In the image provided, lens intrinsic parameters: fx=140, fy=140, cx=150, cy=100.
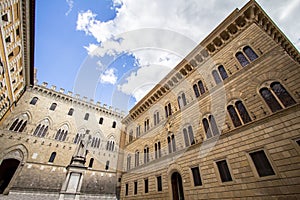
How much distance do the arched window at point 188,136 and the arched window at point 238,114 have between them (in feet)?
10.1

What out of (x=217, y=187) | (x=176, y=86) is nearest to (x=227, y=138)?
(x=217, y=187)

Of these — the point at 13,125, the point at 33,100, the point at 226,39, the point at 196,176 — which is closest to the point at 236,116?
the point at 196,176

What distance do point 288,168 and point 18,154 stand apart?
79.8ft

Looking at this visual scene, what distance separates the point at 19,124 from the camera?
1820 cm

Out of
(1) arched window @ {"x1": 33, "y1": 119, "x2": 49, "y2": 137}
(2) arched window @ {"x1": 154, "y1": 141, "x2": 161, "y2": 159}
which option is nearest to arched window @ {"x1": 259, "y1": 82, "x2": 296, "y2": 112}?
(2) arched window @ {"x1": 154, "y1": 141, "x2": 161, "y2": 159}

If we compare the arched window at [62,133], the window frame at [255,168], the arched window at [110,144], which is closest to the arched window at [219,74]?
the window frame at [255,168]

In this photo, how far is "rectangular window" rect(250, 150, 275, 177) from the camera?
19.4 ft

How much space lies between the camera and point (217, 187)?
7285 millimetres

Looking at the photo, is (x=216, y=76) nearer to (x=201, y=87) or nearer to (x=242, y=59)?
(x=201, y=87)

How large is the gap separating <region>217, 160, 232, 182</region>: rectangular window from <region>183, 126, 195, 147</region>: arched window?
234 centimetres

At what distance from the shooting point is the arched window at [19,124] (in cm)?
1769

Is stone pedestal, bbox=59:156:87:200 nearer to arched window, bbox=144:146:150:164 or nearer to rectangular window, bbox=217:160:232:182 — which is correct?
arched window, bbox=144:146:150:164

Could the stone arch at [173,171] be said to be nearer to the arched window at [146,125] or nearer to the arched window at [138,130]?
the arched window at [146,125]

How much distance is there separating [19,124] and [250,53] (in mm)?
25851
